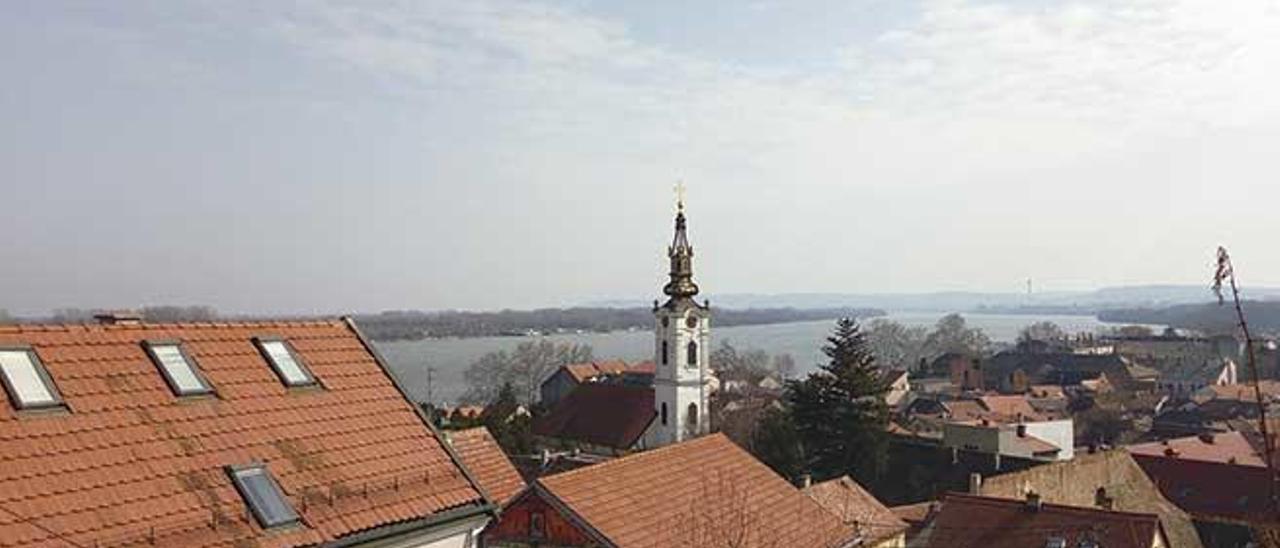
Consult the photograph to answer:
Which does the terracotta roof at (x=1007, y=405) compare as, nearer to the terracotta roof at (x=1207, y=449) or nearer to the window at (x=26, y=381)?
the terracotta roof at (x=1207, y=449)

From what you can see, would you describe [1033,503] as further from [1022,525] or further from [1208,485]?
[1208,485]

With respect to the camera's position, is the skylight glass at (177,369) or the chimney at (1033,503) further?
the chimney at (1033,503)

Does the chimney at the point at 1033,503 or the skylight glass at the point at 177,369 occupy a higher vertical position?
the skylight glass at the point at 177,369

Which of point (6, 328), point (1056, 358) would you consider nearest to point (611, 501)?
point (6, 328)

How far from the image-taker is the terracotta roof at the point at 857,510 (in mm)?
22875

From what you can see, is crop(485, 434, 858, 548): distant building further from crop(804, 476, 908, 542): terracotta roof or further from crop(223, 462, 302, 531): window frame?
crop(223, 462, 302, 531): window frame

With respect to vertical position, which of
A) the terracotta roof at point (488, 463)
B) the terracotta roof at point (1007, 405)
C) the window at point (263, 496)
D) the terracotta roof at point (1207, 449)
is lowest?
the terracotta roof at point (1007, 405)

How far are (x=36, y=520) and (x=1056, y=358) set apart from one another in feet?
326

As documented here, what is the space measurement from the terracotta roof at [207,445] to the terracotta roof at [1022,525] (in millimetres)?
14556

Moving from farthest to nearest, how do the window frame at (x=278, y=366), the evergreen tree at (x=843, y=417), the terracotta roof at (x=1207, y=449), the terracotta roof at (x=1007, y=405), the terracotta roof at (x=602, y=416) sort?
the terracotta roof at (x=1007, y=405)
the terracotta roof at (x=602, y=416)
the evergreen tree at (x=843, y=417)
the terracotta roof at (x=1207, y=449)
the window frame at (x=278, y=366)

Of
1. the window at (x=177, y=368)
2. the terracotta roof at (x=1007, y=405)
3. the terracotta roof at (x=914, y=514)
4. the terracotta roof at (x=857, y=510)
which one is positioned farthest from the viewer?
the terracotta roof at (x=1007, y=405)

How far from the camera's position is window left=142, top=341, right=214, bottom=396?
10945mm

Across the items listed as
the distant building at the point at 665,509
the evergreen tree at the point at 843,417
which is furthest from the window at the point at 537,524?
the evergreen tree at the point at 843,417

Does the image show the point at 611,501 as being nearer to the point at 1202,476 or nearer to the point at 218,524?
the point at 218,524
